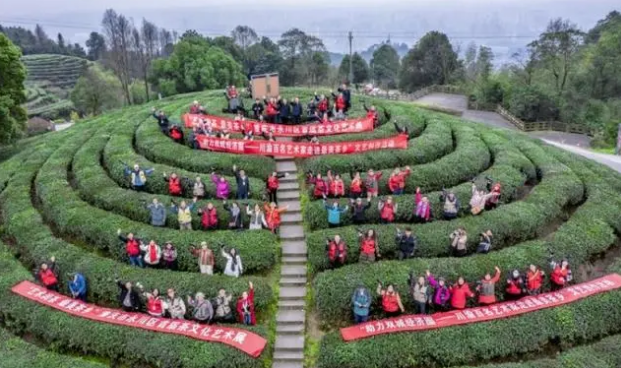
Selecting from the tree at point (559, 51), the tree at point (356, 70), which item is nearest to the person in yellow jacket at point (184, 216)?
the tree at point (559, 51)

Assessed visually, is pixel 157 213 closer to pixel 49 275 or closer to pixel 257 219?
pixel 257 219

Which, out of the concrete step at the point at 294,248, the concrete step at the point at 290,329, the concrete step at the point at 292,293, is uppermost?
the concrete step at the point at 294,248

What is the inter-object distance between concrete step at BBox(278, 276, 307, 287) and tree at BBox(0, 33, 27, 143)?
2036 centimetres

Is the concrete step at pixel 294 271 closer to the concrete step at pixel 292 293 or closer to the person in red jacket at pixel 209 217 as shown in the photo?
the concrete step at pixel 292 293

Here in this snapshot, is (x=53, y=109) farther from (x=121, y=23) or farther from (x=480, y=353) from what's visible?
(x=480, y=353)

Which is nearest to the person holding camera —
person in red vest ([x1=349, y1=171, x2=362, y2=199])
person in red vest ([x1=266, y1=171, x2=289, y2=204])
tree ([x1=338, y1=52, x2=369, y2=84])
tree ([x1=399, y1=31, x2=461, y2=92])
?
person in red vest ([x1=349, y1=171, x2=362, y2=199])

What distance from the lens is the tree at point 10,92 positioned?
2847 cm

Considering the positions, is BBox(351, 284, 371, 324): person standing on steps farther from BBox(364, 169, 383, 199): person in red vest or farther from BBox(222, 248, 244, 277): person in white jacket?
BBox(364, 169, 383, 199): person in red vest

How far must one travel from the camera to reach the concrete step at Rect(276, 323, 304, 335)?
14992mm

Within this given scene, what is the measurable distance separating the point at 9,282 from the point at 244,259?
7.31 m

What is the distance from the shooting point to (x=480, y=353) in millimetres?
Result: 13516

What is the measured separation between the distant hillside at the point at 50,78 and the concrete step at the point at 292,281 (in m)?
84.6

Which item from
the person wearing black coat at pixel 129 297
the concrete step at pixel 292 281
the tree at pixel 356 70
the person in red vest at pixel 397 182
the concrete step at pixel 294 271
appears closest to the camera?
the person wearing black coat at pixel 129 297

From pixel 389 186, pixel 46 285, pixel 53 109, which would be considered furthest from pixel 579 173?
pixel 53 109
